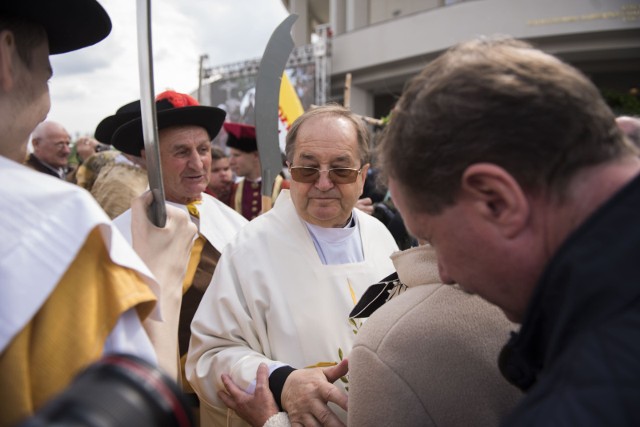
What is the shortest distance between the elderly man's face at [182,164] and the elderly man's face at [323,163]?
2.70 feet

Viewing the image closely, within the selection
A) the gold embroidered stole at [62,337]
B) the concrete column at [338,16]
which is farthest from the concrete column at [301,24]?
the gold embroidered stole at [62,337]

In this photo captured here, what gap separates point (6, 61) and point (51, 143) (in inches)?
208

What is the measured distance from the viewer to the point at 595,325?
707mm

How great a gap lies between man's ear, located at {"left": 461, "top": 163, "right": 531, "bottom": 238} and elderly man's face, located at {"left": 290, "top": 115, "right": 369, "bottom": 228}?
1.41 metres

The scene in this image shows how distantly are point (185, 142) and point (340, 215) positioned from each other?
1119mm

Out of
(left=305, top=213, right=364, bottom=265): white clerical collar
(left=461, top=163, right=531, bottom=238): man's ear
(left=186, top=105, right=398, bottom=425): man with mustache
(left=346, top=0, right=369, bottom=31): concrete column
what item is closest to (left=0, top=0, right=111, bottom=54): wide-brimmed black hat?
(left=461, top=163, right=531, bottom=238): man's ear

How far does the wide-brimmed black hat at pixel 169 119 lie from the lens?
2791 mm

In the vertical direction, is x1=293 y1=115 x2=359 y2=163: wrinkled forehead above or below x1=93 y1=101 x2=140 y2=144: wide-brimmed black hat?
below

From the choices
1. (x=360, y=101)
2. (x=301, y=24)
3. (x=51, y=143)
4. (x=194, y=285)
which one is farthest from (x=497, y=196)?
(x=301, y=24)

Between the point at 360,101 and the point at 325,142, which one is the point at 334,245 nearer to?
the point at 325,142

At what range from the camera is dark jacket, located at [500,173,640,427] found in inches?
25.8

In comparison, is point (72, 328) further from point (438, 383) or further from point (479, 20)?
point (479, 20)

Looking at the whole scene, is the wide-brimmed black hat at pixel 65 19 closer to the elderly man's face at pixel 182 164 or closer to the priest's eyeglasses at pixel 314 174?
the priest's eyeglasses at pixel 314 174

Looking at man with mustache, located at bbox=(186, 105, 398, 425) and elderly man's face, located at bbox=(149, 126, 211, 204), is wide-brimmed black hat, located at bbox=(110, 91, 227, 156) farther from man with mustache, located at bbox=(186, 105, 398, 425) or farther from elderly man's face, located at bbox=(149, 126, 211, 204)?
man with mustache, located at bbox=(186, 105, 398, 425)
